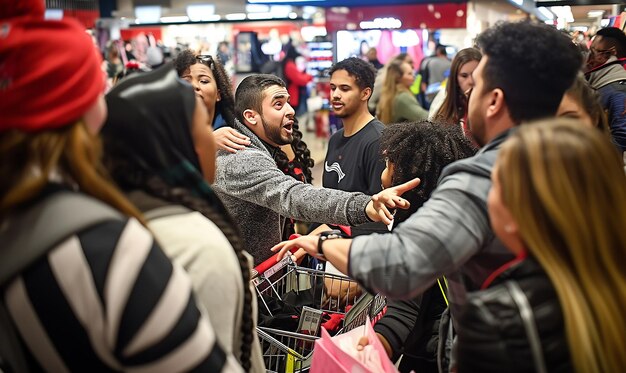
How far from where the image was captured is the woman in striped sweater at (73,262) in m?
1.20

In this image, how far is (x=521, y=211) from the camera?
144cm

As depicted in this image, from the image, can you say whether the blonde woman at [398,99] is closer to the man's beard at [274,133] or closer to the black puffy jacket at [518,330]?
the man's beard at [274,133]

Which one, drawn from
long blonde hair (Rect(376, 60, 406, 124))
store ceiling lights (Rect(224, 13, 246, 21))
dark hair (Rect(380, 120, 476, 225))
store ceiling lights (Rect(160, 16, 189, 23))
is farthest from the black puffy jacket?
store ceiling lights (Rect(224, 13, 246, 21))

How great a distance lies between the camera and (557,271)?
141 centimetres

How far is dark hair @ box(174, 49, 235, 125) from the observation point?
12.8 feet

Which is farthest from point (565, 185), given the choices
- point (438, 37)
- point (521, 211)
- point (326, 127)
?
point (326, 127)

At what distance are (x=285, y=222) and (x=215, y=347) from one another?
7.31 ft

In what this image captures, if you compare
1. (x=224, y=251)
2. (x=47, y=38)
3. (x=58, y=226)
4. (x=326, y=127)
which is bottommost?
(x=326, y=127)

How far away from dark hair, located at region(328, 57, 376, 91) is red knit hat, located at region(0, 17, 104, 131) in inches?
146

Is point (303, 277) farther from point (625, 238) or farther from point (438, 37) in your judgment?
point (438, 37)

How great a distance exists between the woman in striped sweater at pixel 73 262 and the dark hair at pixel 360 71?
3.72 meters

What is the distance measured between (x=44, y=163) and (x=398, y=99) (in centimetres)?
630

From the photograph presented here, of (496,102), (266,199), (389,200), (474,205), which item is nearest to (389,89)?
(266,199)

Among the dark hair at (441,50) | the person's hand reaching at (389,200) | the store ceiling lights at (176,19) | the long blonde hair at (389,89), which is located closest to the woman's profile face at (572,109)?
the person's hand reaching at (389,200)
